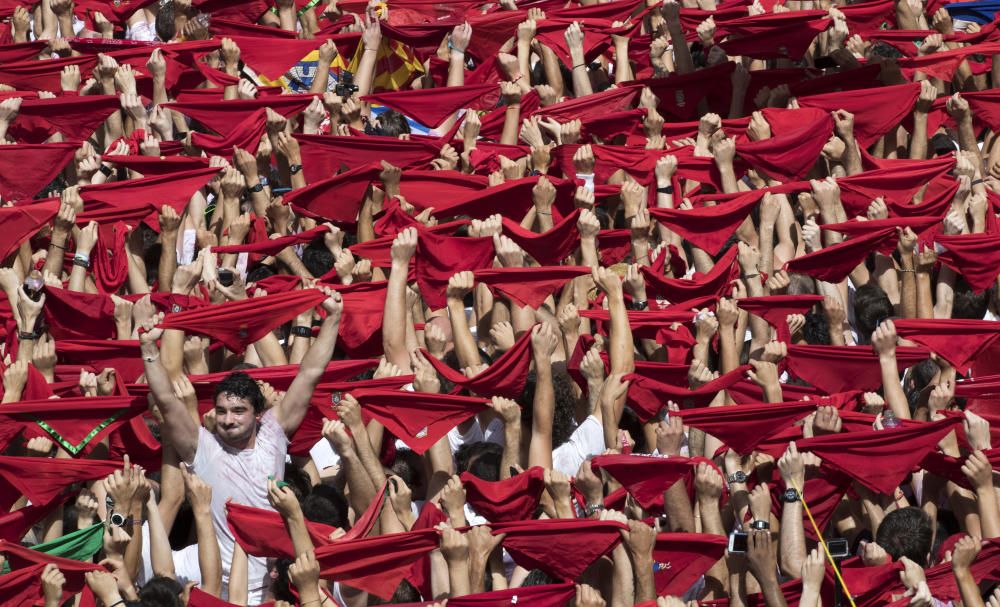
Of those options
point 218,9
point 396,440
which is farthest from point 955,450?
point 218,9

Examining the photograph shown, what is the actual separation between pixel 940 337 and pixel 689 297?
1.22m

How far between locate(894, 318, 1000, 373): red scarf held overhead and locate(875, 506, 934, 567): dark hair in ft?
4.05

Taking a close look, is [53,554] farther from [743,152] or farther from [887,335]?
[743,152]

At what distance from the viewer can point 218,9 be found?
12359mm

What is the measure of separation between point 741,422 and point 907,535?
0.88 m

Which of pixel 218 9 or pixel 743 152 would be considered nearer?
pixel 743 152

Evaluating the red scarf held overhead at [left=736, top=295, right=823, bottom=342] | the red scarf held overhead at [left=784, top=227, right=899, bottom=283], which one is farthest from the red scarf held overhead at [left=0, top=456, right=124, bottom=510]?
the red scarf held overhead at [left=784, top=227, right=899, bottom=283]

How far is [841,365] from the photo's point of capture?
9.11 m

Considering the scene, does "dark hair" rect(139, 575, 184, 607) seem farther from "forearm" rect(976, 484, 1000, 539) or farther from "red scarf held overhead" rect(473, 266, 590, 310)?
"forearm" rect(976, 484, 1000, 539)

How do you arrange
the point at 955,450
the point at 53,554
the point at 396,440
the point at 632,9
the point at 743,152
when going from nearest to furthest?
the point at 53,554
the point at 955,450
the point at 396,440
the point at 743,152
the point at 632,9

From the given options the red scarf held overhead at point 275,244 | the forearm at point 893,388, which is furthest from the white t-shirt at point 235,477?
the forearm at point 893,388

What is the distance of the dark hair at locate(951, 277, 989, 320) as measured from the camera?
9.70m

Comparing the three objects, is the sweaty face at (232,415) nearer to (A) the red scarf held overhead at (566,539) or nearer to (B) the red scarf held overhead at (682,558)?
(A) the red scarf held overhead at (566,539)

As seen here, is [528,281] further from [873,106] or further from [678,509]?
[873,106]
